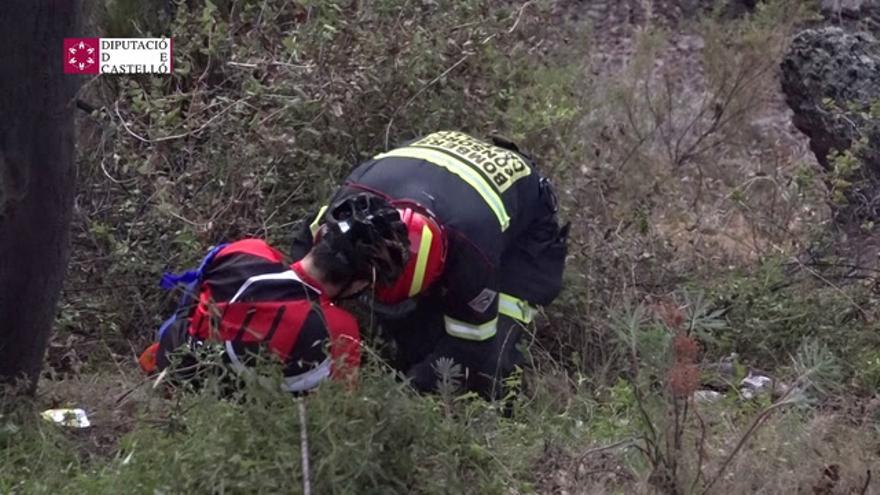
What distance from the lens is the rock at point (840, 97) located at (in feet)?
19.6

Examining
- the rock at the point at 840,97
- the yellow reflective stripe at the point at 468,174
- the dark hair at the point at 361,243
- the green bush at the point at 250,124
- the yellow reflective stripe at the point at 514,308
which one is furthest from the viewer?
the rock at the point at 840,97

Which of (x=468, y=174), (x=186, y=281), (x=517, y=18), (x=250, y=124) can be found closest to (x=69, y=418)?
(x=186, y=281)

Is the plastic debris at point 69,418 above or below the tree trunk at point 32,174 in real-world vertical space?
below

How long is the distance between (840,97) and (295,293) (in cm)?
328

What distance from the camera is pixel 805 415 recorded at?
4.16 meters

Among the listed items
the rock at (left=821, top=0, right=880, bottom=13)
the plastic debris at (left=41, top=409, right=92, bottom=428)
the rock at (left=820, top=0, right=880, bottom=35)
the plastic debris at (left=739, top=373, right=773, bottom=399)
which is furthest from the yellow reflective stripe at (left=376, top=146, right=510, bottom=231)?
the rock at (left=821, top=0, right=880, bottom=13)

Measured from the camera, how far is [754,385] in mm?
4676

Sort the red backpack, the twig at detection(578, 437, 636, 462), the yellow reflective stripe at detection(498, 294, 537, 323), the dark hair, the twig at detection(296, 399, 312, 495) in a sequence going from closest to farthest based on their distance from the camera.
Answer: the twig at detection(296, 399, 312, 495) < the twig at detection(578, 437, 636, 462) < the red backpack < the dark hair < the yellow reflective stripe at detection(498, 294, 537, 323)

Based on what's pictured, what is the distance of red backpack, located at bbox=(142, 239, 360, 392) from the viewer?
3.90m

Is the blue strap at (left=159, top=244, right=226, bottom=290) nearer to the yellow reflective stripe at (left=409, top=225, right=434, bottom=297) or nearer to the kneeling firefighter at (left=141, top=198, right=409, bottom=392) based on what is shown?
the kneeling firefighter at (left=141, top=198, right=409, bottom=392)

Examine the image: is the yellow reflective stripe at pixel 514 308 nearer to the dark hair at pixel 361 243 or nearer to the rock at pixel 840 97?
the dark hair at pixel 361 243

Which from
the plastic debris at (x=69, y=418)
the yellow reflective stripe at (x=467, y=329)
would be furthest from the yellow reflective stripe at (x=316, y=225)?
the plastic debris at (x=69, y=418)

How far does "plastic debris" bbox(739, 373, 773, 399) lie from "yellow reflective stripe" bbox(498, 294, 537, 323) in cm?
78

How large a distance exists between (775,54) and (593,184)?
3.93 metres
